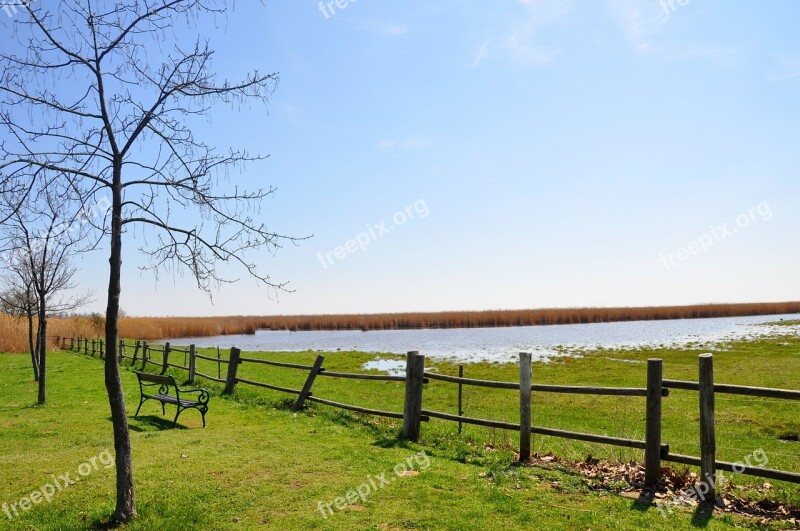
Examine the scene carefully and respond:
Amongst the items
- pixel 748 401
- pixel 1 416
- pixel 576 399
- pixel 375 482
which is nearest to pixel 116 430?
pixel 375 482

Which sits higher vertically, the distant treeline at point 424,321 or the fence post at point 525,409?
Answer: the fence post at point 525,409

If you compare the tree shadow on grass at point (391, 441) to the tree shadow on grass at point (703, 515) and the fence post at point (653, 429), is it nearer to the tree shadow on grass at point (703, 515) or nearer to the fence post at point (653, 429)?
the fence post at point (653, 429)

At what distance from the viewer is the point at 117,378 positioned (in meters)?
5.40

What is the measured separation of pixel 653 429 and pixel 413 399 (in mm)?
3918

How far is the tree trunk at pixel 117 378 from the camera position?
17.5ft

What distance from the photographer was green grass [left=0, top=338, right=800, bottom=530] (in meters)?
5.70

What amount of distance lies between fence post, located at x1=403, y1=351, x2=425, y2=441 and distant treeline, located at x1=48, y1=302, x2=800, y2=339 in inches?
1746

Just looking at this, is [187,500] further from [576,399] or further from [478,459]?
[576,399]

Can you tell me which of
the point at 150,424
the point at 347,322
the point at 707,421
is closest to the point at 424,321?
the point at 347,322

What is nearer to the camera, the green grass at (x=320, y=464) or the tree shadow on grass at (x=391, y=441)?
the green grass at (x=320, y=464)

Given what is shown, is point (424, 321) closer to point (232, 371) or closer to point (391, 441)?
point (232, 371)

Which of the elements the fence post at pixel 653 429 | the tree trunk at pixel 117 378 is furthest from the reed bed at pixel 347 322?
the fence post at pixel 653 429

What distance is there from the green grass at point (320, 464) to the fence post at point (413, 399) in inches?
12.6

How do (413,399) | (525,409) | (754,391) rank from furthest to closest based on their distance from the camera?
(413,399)
(525,409)
(754,391)
